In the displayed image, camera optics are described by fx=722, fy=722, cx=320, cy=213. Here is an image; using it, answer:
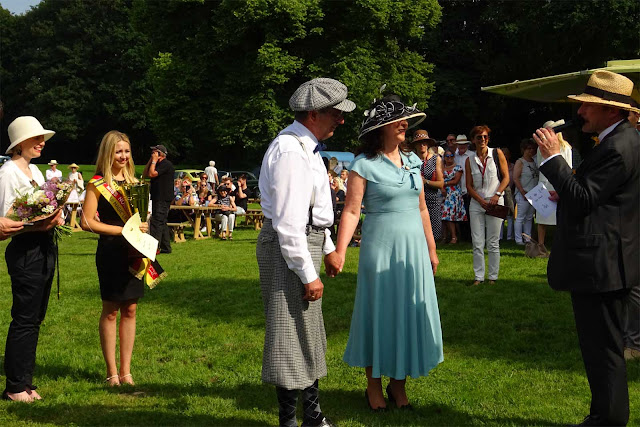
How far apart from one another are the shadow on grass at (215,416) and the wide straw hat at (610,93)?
2257 millimetres

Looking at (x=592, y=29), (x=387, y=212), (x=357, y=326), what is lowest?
(x=357, y=326)

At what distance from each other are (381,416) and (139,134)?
60.2 metres

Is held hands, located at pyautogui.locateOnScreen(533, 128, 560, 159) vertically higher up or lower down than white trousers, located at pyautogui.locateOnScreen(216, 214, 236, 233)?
higher up

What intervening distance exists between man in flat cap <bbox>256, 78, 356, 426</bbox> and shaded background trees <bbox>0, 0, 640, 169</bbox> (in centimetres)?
3214

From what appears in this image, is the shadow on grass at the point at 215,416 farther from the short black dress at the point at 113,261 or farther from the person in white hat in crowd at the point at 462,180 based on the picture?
the person in white hat in crowd at the point at 462,180

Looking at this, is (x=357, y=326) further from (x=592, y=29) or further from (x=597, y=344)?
(x=592, y=29)

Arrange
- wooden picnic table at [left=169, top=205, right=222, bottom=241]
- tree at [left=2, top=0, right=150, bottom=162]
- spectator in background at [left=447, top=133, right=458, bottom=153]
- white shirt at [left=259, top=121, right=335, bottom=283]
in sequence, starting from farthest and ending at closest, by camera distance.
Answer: tree at [left=2, top=0, right=150, bottom=162] < wooden picnic table at [left=169, top=205, right=222, bottom=241] < spectator in background at [left=447, top=133, right=458, bottom=153] < white shirt at [left=259, top=121, right=335, bottom=283]

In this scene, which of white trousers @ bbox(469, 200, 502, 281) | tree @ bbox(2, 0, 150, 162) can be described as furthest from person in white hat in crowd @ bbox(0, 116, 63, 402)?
tree @ bbox(2, 0, 150, 162)

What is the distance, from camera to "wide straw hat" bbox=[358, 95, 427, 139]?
539cm

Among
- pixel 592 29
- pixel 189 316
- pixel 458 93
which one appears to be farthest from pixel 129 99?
pixel 189 316

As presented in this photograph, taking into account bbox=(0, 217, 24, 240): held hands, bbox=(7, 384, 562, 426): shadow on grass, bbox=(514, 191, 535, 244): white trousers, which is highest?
bbox=(0, 217, 24, 240): held hands

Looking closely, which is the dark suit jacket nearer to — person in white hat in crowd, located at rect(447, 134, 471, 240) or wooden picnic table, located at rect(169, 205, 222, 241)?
person in white hat in crowd, located at rect(447, 134, 471, 240)

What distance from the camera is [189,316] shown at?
9.16 meters

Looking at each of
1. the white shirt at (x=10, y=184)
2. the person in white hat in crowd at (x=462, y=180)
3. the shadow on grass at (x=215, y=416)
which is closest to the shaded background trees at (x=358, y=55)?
the person in white hat in crowd at (x=462, y=180)
